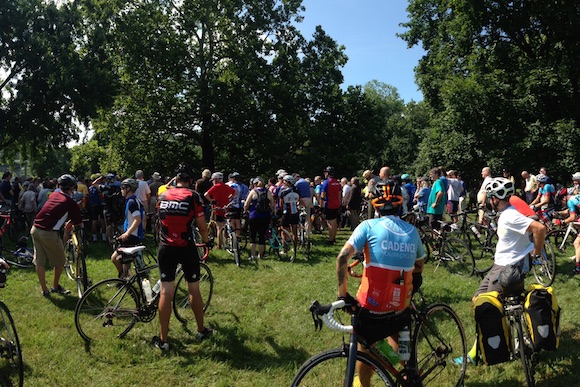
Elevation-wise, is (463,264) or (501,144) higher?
(501,144)

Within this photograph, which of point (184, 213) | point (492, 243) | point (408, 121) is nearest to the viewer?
point (184, 213)

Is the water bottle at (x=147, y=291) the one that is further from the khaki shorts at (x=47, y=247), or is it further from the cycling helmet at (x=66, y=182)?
the cycling helmet at (x=66, y=182)

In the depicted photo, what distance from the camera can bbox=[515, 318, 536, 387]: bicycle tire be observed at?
12.3 feet

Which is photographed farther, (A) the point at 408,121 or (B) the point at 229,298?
(A) the point at 408,121

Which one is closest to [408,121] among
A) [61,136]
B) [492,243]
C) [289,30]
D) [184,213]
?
[289,30]

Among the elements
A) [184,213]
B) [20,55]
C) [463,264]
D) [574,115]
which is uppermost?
[20,55]

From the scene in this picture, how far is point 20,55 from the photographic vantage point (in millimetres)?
19984

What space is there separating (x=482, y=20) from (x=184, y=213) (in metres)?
20.0

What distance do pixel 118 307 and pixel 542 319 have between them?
4.66 meters

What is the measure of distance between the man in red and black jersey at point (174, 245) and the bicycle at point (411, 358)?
87.7 inches

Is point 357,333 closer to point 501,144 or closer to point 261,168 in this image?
point 501,144

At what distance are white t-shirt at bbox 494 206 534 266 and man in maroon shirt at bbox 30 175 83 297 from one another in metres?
6.09

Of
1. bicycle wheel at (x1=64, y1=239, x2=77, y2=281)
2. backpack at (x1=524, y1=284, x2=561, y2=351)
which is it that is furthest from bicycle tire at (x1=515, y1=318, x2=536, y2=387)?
bicycle wheel at (x1=64, y1=239, x2=77, y2=281)

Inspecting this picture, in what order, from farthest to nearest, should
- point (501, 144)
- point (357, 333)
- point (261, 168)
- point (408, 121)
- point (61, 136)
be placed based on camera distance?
1. point (408, 121)
2. point (261, 168)
3. point (61, 136)
4. point (501, 144)
5. point (357, 333)
